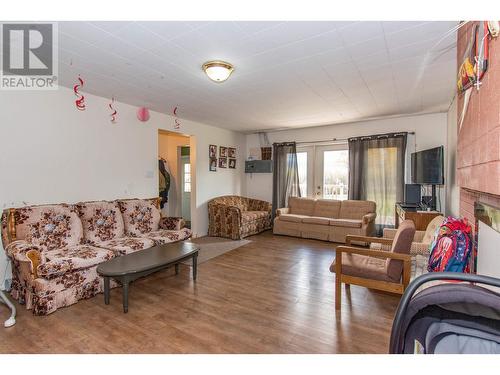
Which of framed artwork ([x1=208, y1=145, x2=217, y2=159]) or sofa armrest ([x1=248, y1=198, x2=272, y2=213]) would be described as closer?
framed artwork ([x1=208, y1=145, x2=217, y2=159])

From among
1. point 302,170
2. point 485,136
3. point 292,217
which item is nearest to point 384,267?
point 485,136

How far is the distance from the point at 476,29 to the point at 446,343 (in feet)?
Result: 4.91

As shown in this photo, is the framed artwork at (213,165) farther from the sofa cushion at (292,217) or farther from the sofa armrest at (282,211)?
the sofa cushion at (292,217)

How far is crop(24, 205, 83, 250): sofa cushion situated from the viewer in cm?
268

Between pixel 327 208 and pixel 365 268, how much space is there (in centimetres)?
314

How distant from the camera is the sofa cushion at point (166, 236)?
3.37 m

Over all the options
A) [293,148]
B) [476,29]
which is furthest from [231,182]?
[476,29]

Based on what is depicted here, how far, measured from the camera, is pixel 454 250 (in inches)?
60.8

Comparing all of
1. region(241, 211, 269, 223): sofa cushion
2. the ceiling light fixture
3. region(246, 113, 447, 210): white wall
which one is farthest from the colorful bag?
region(241, 211, 269, 223): sofa cushion

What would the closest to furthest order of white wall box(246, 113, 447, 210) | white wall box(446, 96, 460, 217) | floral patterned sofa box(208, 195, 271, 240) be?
white wall box(446, 96, 460, 217) < white wall box(246, 113, 447, 210) < floral patterned sofa box(208, 195, 271, 240)

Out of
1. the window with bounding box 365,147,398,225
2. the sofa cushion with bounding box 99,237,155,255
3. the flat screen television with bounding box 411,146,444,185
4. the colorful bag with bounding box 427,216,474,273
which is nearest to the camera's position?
the colorful bag with bounding box 427,216,474,273

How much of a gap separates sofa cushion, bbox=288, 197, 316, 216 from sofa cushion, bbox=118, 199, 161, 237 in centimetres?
309

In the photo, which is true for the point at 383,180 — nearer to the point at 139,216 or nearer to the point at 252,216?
the point at 252,216

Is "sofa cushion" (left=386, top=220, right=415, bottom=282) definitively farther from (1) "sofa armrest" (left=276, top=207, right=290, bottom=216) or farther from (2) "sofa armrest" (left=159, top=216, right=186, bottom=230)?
(1) "sofa armrest" (left=276, top=207, right=290, bottom=216)
